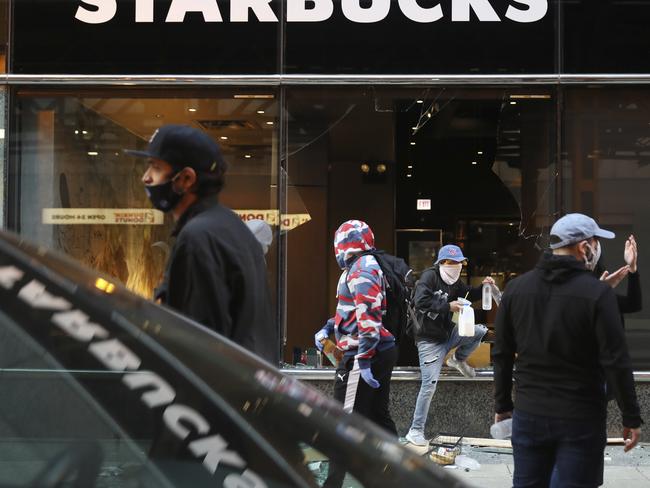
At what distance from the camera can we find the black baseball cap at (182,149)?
9.67ft

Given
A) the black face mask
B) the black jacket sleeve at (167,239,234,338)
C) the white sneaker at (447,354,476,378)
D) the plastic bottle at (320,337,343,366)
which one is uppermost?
the black face mask

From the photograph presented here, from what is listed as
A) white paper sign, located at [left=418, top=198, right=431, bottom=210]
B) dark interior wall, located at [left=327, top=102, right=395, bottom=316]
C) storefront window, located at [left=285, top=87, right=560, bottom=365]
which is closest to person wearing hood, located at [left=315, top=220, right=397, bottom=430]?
storefront window, located at [left=285, top=87, right=560, bottom=365]

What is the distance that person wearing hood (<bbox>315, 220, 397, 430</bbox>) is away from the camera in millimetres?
5652

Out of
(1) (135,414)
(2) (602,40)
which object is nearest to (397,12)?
(2) (602,40)

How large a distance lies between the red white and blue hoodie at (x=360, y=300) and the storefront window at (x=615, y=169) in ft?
10.5

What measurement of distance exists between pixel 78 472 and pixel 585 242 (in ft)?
10.1

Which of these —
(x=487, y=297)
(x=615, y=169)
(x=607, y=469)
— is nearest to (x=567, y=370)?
(x=607, y=469)

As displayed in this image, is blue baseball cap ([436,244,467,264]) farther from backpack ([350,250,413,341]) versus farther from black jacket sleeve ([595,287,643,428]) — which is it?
black jacket sleeve ([595,287,643,428])

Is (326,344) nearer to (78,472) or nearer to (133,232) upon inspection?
(133,232)

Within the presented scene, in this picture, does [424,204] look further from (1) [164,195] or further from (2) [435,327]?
(1) [164,195]

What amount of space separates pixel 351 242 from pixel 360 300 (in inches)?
17.1

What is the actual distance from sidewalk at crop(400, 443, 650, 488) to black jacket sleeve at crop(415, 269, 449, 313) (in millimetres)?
1280

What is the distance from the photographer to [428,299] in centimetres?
756

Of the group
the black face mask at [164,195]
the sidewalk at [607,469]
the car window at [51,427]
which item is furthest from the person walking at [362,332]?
the car window at [51,427]
